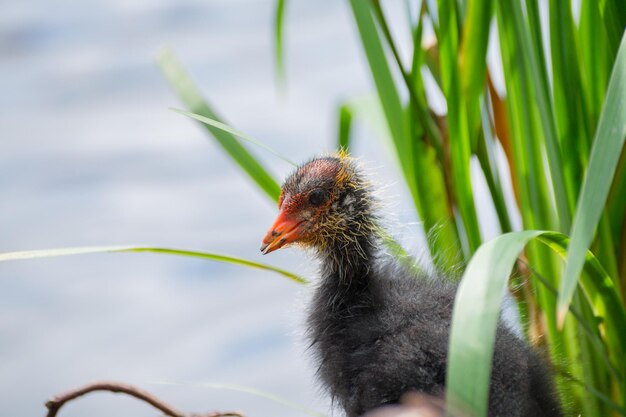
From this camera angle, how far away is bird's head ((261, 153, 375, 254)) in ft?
4.36

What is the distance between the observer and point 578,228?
2.52 ft

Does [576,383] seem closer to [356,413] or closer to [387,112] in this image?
[356,413]

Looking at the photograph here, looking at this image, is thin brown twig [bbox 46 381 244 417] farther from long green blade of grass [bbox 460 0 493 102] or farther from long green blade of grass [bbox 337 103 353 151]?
long green blade of grass [bbox 337 103 353 151]

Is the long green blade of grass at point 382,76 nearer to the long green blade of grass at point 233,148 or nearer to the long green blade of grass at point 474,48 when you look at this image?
the long green blade of grass at point 474,48

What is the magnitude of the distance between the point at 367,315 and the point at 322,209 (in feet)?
0.62

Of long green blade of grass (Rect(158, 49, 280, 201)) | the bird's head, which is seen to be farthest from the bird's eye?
long green blade of grass (Rect(158, 49, 280, 201))

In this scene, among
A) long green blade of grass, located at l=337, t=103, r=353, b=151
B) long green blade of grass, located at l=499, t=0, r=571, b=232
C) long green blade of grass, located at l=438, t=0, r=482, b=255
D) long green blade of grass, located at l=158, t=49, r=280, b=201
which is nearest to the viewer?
long green blade of grass, located at l=499, t=0, r=571, b=232

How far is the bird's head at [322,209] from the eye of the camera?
133 cm

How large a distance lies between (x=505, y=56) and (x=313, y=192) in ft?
1.26

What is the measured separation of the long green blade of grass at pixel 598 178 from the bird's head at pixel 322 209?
20.8 inches

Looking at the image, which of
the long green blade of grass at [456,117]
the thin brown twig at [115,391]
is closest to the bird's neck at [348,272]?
the long green blade of grass at [456,117]

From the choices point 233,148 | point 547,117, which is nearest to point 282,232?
point 233,148

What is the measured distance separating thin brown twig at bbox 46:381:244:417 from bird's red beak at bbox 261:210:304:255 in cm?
29

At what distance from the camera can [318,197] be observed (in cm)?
134
